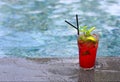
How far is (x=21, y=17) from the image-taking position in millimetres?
6418

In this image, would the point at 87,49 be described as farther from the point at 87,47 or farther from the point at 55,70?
A: the point at 55,70

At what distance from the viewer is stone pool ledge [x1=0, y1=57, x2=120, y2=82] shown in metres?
2.38

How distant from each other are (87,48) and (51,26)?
11.0 feet

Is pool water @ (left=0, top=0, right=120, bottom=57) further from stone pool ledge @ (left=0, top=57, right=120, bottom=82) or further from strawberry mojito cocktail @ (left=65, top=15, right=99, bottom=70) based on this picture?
strawberry mojito cocktail @ (left=65, top=15, right=99, bottom=70)

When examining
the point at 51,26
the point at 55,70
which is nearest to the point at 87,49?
the point at 55,70

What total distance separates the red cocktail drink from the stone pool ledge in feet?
0.20

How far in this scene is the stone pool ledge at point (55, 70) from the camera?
2375 mm

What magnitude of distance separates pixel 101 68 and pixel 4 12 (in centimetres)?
463

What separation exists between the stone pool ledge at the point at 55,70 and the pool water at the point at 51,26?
5.34 ft

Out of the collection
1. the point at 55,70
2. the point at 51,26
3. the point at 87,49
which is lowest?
the point at 51,26

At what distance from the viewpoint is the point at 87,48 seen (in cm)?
245

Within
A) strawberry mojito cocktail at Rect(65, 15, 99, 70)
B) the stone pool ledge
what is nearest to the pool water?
the stone pool ledge

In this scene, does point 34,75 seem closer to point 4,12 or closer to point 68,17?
point 68,17

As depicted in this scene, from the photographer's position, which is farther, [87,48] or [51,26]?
[51,26]
